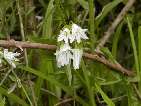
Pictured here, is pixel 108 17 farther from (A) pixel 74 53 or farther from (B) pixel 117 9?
(A) pixel 74 53

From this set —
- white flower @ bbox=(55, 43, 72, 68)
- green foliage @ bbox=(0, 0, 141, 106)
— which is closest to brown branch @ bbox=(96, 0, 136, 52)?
green foliage @ bbox=(0, 0, 141, 106)

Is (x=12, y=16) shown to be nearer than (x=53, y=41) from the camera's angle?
No

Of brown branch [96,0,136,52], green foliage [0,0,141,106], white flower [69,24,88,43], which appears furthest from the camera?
brown branch [96,0,136,52]

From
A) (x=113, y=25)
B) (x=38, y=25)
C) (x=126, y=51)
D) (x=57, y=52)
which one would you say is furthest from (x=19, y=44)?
(x=126, y=51)

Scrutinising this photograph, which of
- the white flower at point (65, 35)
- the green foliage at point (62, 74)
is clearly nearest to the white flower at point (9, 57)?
the green foliage at point (62, 74)

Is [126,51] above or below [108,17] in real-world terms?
below

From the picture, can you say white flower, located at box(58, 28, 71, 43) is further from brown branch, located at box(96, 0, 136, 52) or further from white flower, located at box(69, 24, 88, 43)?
brown branch, located at box(96, 0, 136, 52)

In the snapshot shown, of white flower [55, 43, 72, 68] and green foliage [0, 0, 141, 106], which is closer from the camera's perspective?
white flower [55, 43, 72, 68]

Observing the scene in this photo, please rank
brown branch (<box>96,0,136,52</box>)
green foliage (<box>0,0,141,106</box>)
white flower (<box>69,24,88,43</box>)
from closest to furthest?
1. white flower (<box>69,24,88,43</box>)
2. green foliage (<box>0,0,141,106</box>)
3. brown branch (<box>96,0,136,52</box>)

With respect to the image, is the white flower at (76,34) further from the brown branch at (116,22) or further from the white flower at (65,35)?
the brown branch at (116,22)
